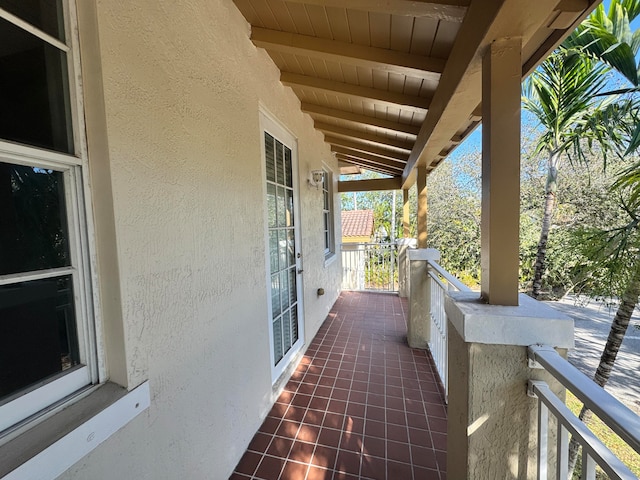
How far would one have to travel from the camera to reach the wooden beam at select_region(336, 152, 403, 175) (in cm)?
499

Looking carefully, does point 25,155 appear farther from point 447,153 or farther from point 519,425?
point 447,153

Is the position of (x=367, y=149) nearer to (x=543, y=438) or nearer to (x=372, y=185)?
(x=372, y=185)

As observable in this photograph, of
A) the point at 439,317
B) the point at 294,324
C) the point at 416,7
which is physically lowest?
the point at 294,324

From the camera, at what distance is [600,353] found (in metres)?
4.72

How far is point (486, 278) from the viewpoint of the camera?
4.03ft

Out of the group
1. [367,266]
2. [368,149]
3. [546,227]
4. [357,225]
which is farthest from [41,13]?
[357,225]

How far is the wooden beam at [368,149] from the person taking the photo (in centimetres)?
417

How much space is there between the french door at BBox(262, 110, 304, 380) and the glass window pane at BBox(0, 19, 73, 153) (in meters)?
1.43

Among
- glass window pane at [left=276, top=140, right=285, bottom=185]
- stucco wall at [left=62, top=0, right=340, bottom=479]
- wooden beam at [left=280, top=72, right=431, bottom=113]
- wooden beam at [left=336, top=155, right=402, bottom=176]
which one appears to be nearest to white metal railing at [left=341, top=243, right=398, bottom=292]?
wooden beam at [left=336, top=155, right=402, bottom=176]

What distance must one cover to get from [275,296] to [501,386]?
5.91 feet

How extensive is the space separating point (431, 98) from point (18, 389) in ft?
9.46

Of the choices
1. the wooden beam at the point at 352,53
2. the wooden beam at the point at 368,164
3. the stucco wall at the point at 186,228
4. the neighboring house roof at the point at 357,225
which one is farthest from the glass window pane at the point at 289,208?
the neighboring house roof at the point at 357,225

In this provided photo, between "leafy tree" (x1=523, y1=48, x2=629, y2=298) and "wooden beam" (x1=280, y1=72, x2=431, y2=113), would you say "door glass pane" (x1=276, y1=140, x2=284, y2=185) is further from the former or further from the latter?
"leafy tree" (x1=523, y1=48, x2=629, y2=298)

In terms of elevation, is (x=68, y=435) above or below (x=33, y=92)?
below
